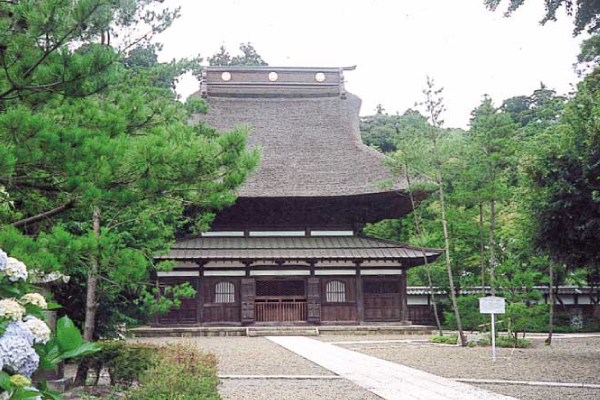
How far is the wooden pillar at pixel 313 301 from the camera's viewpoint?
18.6m

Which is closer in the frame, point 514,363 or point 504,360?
point 514,363

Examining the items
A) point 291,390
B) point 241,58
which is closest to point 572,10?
point 291,390

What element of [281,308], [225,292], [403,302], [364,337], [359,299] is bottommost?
[364,337]

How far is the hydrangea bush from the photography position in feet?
8.89

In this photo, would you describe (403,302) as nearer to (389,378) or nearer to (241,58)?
(389,378)

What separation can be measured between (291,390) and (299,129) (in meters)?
15.9

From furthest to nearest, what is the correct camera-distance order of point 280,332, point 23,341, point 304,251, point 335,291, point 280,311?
1. point 280,311
2. point 335,291
3. point 304,251
4. point 280,332
5. point 23,341

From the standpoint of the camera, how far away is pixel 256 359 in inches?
444

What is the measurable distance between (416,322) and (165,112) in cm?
1831

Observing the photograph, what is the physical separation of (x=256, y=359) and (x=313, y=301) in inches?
296

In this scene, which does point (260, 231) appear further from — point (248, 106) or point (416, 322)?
point (416, 322)

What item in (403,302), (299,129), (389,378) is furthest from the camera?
(299,129)

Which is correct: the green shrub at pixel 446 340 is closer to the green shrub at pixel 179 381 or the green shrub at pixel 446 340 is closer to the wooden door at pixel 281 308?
the wooden door at pixel 281 308

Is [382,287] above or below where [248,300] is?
above
